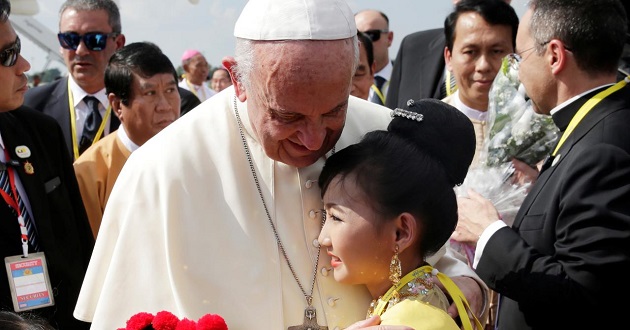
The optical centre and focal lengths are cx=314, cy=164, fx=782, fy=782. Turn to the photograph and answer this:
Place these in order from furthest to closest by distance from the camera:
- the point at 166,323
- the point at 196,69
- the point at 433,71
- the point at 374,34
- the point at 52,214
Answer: the point at 196,69 → the point at 374,34 → the point at 433,71 → the point at 52,214 → the point at 166,323

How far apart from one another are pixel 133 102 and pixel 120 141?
1.23 ft

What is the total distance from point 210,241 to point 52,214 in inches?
67.9

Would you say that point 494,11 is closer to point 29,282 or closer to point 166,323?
point 29,282

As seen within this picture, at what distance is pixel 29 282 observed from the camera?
3.92 metres

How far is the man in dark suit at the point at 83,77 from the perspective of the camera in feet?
20.4

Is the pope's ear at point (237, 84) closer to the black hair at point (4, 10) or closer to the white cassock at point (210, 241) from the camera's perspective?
the white cassock at point (210, 241)

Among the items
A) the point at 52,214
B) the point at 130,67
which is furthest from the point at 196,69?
the point at 52,214

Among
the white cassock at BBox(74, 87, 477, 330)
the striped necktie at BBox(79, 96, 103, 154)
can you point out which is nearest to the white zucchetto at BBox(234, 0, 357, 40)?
the white cassock at BBox(74, 87, 477, 330)

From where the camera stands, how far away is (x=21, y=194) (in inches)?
160

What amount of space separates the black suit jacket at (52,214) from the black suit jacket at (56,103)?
5.63 feet

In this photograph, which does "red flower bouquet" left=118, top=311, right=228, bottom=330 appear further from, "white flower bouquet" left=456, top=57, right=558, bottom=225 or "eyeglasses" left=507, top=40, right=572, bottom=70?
"eyeglasses" left=507, top=40, right=572, bottom=70

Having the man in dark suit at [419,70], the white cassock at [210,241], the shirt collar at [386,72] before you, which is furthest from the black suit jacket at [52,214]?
the shirt collar at [386,72]

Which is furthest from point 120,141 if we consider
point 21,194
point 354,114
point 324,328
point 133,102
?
point 324,328

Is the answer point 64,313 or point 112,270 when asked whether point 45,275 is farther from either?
point 112,270
